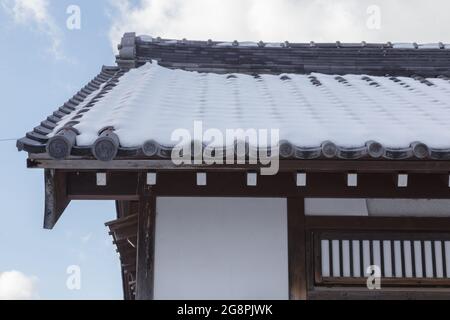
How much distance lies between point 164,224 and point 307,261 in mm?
1184

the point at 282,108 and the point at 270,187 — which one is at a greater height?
the point at 282,108

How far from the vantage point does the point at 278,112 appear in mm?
5445

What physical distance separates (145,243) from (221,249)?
1.98 ft

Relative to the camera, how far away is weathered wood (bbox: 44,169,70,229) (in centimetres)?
447

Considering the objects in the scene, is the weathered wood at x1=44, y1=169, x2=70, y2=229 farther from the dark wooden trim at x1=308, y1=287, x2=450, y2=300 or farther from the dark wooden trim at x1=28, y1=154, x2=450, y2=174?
the dark wooden trim at x1=308, y1=287, x2=450, y2=300

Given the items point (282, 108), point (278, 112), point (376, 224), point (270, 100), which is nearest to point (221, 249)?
point (376, 224)

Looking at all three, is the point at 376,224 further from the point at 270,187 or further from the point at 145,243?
the point at 145,243

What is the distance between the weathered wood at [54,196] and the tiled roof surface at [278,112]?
346 mm

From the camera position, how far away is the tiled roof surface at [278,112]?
13.9 ft

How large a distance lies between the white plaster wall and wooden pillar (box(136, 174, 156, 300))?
0.05 meters

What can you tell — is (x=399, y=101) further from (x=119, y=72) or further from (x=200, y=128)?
(x=119, y=72)

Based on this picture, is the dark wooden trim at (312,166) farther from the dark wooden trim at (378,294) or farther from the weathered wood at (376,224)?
the dark wooden trim at (378,294)

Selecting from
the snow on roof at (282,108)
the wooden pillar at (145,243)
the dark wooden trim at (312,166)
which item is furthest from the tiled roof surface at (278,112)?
the wooden pillar at (145,243)

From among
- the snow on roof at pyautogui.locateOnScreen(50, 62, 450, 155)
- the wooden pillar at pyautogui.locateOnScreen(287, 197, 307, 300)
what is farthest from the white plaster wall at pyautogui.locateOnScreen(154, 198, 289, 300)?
the snow on roof at pyautogui.locateOnScreen(50, 62, 450, 155)
